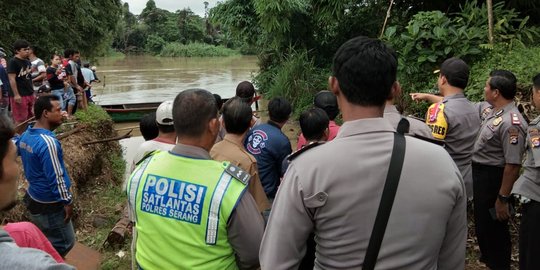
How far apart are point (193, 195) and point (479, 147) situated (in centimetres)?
264

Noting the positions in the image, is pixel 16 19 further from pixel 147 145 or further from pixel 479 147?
pixel 479 147

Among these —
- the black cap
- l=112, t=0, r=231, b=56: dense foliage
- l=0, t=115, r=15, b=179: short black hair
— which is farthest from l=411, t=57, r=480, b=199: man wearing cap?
l=112, t=0, r=231, b=56: dense foliage

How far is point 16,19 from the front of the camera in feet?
38.8

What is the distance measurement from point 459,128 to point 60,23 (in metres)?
12.6

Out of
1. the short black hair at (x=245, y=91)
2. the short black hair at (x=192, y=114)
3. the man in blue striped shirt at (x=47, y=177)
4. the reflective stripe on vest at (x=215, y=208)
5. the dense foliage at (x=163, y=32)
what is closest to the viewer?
the reflective stripe on vest at (x=215, y=208)

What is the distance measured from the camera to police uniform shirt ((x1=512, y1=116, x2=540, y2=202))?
112 inches

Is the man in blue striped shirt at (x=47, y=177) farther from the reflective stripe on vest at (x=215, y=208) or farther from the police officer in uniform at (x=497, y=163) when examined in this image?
the police officer in uniform at (x=497, y=163)

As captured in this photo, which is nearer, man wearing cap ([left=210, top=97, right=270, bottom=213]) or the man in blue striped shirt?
man wearing cap ([left=210, top=97, right=270, bottom=213])

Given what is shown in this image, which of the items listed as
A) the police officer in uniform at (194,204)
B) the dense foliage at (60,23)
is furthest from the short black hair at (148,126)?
the dense foliage at (60,23)

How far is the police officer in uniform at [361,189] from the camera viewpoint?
140cm

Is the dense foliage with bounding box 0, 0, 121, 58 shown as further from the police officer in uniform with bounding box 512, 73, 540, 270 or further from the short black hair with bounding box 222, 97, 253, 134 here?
the police officer in uniform with bounding box 512, 73, 540, 270

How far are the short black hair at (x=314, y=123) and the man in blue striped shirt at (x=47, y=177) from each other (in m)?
1.94

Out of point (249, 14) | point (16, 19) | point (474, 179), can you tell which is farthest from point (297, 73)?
point (474, 179)

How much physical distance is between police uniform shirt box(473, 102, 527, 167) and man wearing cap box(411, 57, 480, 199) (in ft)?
0.47
